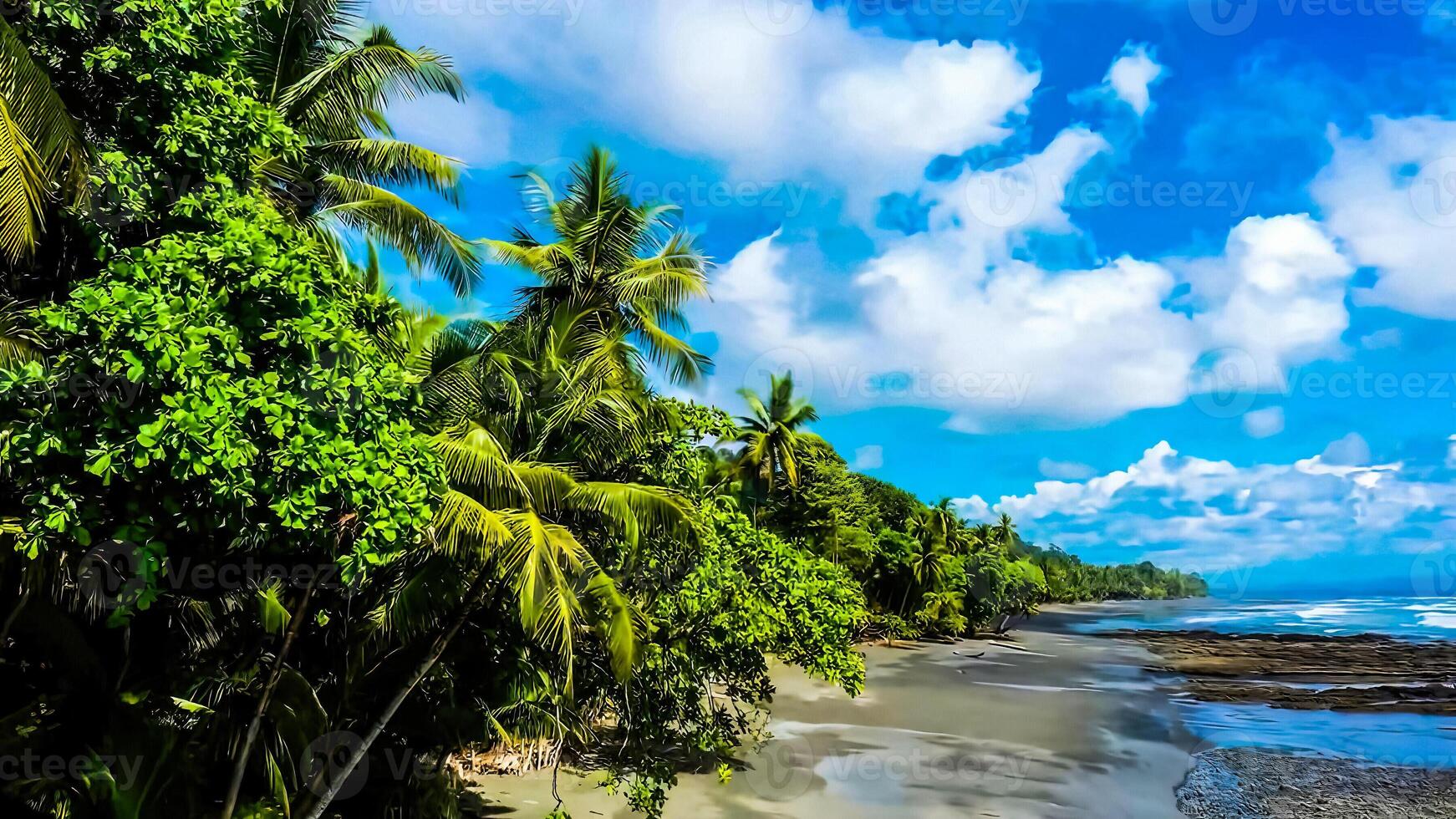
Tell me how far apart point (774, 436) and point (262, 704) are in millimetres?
25603

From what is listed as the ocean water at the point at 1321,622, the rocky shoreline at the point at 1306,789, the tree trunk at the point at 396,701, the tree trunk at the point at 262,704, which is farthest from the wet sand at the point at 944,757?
the ocean water at the point at 1321,622

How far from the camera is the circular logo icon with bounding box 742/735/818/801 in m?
13.3

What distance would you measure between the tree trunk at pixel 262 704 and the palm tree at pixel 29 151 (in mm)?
2849

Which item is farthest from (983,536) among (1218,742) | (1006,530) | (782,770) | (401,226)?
(401,226)

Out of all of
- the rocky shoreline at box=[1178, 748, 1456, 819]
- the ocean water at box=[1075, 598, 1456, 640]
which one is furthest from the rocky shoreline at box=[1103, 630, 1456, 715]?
the rocky shoreline at box=[1178, 748, 1456, 819]

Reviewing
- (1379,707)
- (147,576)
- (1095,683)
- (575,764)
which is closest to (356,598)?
(147,576)

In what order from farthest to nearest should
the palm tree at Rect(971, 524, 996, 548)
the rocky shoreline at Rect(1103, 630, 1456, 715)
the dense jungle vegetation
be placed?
1. the palm tree at Rect(971, 524, 996, 548)
2. the rocky shoreline at Rect(1103, 630, 1456, 715)
3. the dense jungle vegetation

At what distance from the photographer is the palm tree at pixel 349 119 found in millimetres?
9461

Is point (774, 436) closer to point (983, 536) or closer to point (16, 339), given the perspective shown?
point (16, 339)

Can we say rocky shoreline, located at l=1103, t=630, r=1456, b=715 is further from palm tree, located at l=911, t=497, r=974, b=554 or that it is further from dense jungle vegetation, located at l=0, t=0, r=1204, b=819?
dense jungle vegetation, located at l=0, t=0, r=1204, b=819

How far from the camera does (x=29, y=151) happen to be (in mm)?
4938

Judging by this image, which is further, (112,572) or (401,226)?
(401,226)

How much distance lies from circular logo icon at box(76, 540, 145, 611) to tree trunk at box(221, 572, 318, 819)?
1.17 metres

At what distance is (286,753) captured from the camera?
757 cm
